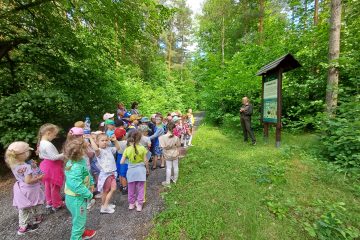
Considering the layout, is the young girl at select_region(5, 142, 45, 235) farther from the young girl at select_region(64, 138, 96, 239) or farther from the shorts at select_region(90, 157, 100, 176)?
the shorts at select_region(90, 157, 100, 176)

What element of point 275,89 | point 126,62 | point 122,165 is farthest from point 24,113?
point 275,89

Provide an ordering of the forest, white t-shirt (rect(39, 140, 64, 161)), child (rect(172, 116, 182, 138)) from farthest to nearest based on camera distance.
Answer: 1. child (rect(172, 116, 182, 138))
2. the forest
3. white t-shirt (rect(39, 140, 64, 161))

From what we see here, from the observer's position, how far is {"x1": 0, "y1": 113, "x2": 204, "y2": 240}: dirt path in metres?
3.07

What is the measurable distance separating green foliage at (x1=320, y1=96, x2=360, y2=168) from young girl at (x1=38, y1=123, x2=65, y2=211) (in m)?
6.26

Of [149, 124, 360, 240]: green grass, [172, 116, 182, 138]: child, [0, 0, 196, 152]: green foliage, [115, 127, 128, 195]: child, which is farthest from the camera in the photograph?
[172, 116, 182, 138]: child

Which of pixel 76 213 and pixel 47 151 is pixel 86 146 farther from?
pixel 76 213

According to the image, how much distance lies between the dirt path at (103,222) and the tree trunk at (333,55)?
5922mm

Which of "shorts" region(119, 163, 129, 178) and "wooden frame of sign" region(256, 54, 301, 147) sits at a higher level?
"wooden frame of sign" region(256, 54, 301, 147)

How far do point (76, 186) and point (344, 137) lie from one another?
19.5ft

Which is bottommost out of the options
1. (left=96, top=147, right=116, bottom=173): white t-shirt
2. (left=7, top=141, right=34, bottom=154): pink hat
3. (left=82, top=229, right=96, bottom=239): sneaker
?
(left=82, top=229, right=96, bottom=239): sneaker

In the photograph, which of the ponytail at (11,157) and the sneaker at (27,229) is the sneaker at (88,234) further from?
the ponytail at (11,157)

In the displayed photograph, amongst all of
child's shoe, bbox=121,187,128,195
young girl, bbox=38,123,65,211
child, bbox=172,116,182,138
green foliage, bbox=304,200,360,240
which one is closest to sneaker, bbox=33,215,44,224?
young girl, bbox=38,123,65,211

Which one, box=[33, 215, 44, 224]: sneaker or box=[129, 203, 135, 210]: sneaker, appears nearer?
box=[33, 215, 44, 224]: sneaker

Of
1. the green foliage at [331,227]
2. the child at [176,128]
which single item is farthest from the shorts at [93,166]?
the green foliage at [331,227]
